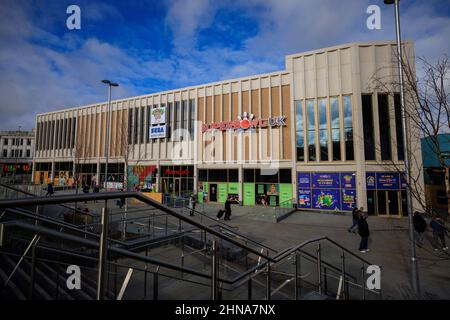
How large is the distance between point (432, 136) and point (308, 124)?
18.6 meters

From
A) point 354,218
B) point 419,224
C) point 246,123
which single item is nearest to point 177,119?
point 246,123

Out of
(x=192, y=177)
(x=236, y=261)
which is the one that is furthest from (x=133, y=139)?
(x=236, y=261)

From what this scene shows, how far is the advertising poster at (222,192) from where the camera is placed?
24938 mm

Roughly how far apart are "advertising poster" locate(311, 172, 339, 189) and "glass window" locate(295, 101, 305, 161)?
200 centimetres

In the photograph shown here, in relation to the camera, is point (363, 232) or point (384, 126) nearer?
point (363, 232)

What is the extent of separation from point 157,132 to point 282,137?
15466 mm

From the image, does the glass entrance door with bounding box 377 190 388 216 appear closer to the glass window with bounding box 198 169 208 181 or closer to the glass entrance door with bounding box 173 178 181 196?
the glass window with bounding box 198 169 208 181

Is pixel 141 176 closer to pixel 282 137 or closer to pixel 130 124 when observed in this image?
pixel 130 124

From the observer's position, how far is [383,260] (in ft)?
30.1

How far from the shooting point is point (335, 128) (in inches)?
821

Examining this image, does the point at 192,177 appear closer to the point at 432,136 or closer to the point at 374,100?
the point at 374,100

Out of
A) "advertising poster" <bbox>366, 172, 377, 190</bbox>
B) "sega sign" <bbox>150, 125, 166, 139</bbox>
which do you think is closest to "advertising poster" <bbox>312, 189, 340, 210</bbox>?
"advertising poster" <bbox>366, 172, 377, 190</bbox>

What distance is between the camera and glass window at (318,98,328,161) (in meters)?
21.1

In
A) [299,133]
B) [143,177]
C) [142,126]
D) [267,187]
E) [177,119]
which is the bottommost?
[267,187]
